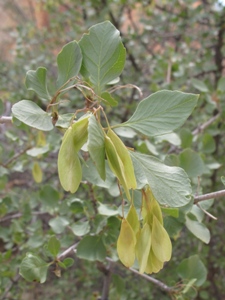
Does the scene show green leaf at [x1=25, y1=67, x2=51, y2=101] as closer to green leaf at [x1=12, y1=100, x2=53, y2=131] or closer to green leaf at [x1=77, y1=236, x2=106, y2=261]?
green leaf at [x1=12, y1=100, x2=53, y2=131]

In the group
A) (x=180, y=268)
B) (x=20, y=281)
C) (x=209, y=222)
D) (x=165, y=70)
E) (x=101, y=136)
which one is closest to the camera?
(x=101, y=136)

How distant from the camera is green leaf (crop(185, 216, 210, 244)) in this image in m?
0.54

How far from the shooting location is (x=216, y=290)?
1.34 meters

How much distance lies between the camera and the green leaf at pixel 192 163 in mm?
629

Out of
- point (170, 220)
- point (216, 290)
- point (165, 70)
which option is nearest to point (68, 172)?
point (170, 220)

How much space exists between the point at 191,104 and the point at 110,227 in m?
0.30

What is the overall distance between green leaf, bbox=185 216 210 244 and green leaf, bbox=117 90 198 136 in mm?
218

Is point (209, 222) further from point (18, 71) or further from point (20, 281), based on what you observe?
point (18, 71)

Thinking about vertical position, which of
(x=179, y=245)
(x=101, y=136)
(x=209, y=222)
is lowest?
(x=179, y=245)

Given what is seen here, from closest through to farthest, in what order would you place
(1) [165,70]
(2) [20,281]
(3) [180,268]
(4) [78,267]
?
(3) [180,268] → (2) [20,281] → (1) [165,70] → (4) [78,267]

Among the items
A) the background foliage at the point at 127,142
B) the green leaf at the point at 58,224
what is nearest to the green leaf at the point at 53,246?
the background foliage at the point at 127,142

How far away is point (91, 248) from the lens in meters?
0.61

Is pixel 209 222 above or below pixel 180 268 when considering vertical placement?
below

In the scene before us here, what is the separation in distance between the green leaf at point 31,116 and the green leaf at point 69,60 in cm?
6
